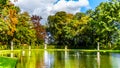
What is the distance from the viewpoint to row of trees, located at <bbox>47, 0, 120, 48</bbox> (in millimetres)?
70125

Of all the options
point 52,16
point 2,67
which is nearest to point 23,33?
point 52,16

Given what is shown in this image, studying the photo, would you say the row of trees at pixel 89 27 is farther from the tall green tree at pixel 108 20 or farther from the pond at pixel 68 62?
the pond at pixel 68 62

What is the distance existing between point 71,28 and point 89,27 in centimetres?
725

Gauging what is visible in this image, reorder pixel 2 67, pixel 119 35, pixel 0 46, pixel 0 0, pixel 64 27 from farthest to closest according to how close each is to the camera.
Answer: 1. pixel 64 27
2. pixel 0 46
3. pixel 119 35
4. pixel 0 0
5. pixel 2 67

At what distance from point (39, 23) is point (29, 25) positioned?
65.2ft

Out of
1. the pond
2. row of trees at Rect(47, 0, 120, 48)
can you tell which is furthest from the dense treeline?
the pond

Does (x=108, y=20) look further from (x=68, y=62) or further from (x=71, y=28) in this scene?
(x=68, y=62)

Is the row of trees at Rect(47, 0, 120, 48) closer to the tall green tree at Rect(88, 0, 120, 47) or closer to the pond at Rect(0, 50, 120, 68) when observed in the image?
the tall green tree at Rect(88, 0, 120, 47)

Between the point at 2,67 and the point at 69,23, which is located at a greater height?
the point at 69,23

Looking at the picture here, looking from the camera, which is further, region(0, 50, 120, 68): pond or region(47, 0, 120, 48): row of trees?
region(47, 0, 120, 48): row of trees

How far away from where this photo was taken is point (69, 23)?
95750 mm

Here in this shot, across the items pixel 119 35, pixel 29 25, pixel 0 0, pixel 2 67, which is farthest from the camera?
pixel 29 25

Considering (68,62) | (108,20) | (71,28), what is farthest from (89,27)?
(68,62)

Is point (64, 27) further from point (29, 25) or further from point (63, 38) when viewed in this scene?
point (29, 25)
